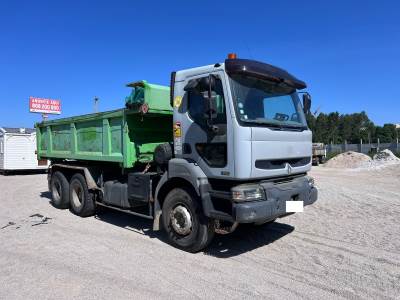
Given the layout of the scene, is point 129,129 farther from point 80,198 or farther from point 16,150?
point 16,150

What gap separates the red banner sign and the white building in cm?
1909

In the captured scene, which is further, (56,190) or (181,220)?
(56,190)

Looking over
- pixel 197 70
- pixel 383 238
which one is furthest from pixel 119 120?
pixel 383 238

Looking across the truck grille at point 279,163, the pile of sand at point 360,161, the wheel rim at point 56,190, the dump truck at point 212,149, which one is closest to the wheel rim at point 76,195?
the wheel rim at point 56,190

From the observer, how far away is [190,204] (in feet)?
19.4

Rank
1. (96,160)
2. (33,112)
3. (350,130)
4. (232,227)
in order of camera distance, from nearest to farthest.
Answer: (232,227), (96,160), (33,112), (350,130)

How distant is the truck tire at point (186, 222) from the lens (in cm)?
579

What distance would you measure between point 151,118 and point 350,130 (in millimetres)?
81282

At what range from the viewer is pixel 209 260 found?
222 inches

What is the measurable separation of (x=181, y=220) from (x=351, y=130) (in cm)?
8307

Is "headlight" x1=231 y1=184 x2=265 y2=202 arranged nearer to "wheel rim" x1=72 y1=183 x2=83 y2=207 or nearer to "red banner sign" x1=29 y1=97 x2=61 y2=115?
"wheel rim" x1=72 y1=183 x2=83 y2=207

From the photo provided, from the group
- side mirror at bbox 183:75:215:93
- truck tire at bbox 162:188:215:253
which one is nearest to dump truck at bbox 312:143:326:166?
truck tire at bbox 162:188:215:253

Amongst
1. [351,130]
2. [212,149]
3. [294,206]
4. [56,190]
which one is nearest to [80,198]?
[56,190]

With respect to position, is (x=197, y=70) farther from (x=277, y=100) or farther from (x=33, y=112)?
(x=33, y=112)
